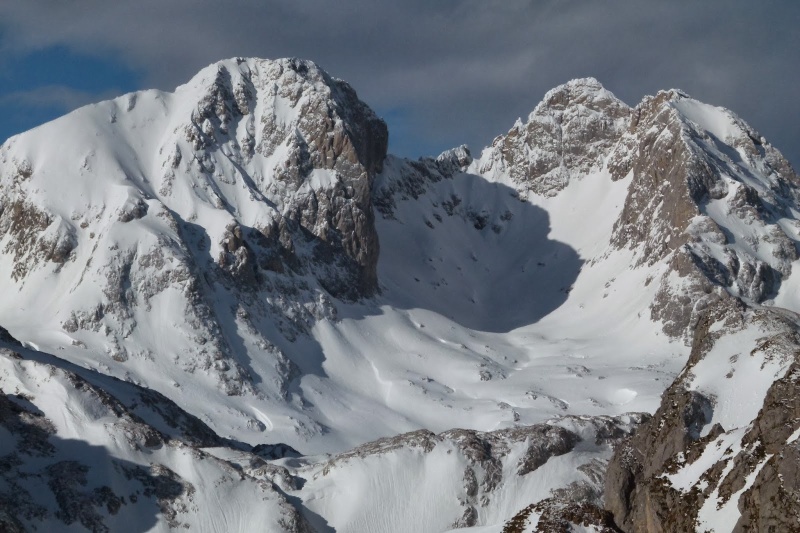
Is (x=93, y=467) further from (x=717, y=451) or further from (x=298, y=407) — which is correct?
(x=298, y=407)

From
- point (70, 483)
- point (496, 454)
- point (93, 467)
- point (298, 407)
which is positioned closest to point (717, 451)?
point (496, 454)

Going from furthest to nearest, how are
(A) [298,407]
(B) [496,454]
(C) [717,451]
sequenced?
1. (A) [298,407]
2. (B) [496,454]
3. (C) [717,451]

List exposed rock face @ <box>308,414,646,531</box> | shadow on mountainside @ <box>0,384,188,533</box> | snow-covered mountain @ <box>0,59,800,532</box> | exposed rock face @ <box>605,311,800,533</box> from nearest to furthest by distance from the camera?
exposed rock face @ <box>605,311,800,533</box>
snow-covered mountain @ <box>0,59,800,532</box>
shadow on mountainside @ <box>0,384,188,533</box>
exposed rock face @ <box>308,414,646,531</box>

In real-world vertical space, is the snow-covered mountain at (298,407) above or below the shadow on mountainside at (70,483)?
above

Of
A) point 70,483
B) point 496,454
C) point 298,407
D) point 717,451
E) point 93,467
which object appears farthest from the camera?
point 298,407

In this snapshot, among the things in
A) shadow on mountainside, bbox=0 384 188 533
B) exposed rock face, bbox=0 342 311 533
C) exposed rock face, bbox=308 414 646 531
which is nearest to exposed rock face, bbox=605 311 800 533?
exposed rock face, bbox=308 414 646 531

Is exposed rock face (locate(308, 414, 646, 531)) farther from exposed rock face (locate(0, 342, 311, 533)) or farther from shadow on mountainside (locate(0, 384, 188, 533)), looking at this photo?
shadow on mountainside (locate(0, 384, 188, 533))

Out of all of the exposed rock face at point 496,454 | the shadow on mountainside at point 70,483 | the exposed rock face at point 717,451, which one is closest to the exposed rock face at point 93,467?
the shadow on mountainside at point 70,483

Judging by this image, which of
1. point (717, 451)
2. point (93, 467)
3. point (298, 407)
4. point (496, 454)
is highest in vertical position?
→ point (298, 407)

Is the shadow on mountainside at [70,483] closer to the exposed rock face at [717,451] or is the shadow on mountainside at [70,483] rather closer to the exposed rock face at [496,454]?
the exposed rock face at [496,454]

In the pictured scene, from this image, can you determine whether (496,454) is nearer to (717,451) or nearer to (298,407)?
(717,451)

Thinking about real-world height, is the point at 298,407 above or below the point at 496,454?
above

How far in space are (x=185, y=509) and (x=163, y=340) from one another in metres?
88.5

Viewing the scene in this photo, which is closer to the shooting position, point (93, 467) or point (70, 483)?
point (70, 483)
